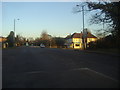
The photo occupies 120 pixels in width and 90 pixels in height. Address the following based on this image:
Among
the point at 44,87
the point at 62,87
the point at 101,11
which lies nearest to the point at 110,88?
the point at 62,87

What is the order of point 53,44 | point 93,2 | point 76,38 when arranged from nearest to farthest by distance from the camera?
1. point 93,2
2. point 53,44
3. point 76,38

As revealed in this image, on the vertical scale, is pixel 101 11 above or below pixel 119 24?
above

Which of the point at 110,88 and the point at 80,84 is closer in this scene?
the point at 110,88

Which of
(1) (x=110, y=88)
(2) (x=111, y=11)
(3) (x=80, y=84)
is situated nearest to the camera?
(1) (x=110, y=88)

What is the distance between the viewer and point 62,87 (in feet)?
21.7

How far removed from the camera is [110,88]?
6418 millimetres

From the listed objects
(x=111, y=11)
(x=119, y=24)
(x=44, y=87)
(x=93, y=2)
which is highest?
(x=93, y=2)

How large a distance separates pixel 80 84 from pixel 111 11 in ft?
62.2

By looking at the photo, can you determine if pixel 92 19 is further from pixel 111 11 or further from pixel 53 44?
pixel 53 44

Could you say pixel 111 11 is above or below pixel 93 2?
below

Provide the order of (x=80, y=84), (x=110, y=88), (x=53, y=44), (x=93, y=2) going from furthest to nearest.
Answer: (x=53, y=44), (x=93, y=2), (x=80, y=84), (x=110, y=88)

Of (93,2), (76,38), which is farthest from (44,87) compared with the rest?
(76,38)

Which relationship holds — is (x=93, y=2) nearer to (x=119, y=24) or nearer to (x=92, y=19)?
(x=92, y=19)

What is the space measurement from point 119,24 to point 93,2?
16.8 ft
